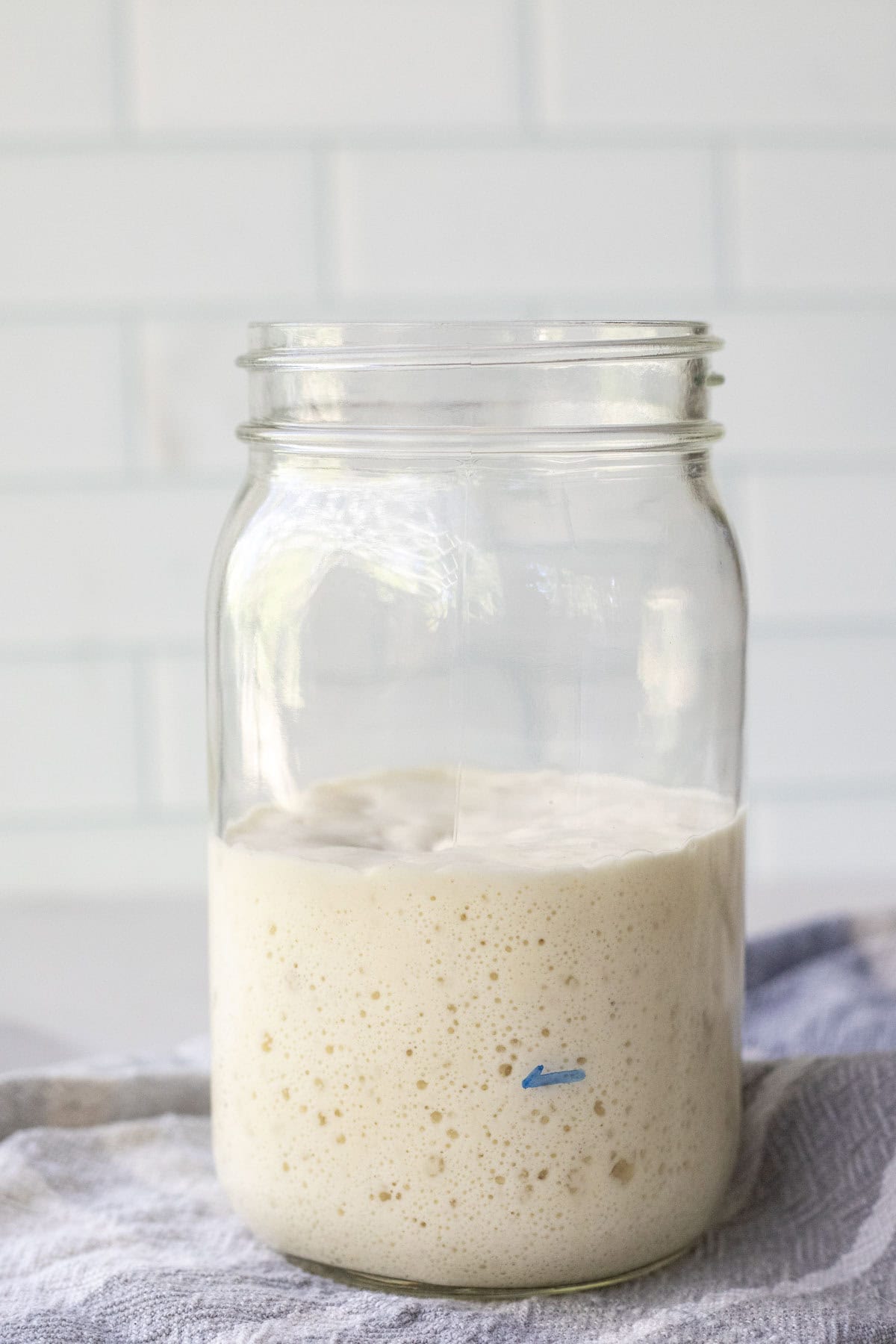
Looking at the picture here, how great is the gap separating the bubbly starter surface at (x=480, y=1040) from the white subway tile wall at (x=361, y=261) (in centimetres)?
52

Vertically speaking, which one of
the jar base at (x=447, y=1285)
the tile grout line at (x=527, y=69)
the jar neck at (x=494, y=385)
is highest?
the tile grout line at (x=527, y=69)

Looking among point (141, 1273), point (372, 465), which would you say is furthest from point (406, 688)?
point (141, 1273)

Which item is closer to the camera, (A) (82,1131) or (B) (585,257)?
(A) (82,1131)

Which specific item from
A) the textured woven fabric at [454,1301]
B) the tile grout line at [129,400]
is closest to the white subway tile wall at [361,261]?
the tile grout line at [129,400]

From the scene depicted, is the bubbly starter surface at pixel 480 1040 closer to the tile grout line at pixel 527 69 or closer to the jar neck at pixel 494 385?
the jar neck at pixel 494 385

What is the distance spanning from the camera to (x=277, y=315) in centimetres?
112

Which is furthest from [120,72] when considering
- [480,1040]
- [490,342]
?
[480,1040]

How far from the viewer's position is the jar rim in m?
0.51

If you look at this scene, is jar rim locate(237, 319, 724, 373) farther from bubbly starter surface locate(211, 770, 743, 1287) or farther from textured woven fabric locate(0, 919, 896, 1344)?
textured woven fabric locate(0, 919, 896, 1344)

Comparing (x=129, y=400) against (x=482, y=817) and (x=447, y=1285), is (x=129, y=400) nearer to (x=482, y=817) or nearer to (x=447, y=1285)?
(x=482, y=817)

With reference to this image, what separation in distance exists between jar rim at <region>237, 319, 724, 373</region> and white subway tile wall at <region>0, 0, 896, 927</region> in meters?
0.60

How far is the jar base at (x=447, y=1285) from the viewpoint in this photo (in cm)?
51

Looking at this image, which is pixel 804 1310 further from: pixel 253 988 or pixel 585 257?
pixel 585 257

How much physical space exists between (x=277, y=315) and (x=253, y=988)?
0.68 meters
